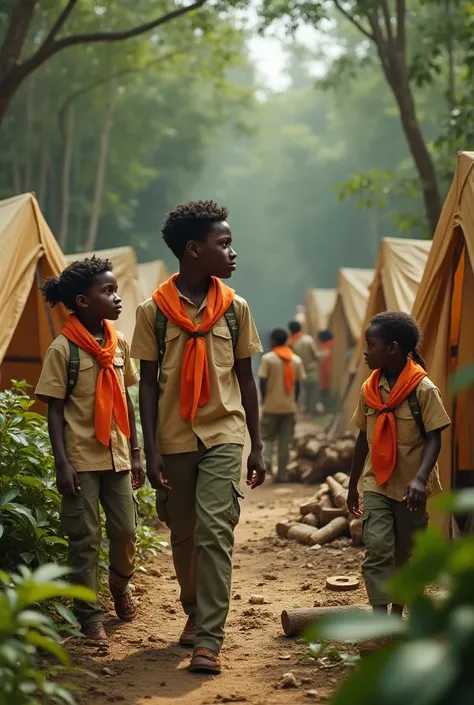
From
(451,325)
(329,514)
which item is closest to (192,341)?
(451,325)

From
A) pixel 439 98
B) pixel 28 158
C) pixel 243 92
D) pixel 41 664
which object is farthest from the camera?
pixel 439 98

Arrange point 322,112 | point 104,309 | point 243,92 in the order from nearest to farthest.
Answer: point 104,309
point 243,92
point 322,112

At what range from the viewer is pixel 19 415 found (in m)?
5.31

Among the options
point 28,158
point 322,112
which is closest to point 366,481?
point 28,158

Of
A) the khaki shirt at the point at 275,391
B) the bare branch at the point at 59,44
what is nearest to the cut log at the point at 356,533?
the khaki shirt at the point at 275,391

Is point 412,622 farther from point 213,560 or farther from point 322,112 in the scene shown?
point 322,112

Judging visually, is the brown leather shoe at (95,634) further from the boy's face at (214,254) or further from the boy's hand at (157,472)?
the boy's face at (214,254)

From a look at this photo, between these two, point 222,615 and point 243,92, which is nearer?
point 222,615

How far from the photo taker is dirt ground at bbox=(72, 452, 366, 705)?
4.09m

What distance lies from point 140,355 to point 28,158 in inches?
750

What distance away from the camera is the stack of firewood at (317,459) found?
11.1m

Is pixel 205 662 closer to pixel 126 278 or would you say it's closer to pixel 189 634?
pixel 189 634

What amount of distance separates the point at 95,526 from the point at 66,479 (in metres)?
0.29

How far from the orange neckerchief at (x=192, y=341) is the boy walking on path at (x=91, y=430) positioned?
47 centimetres
